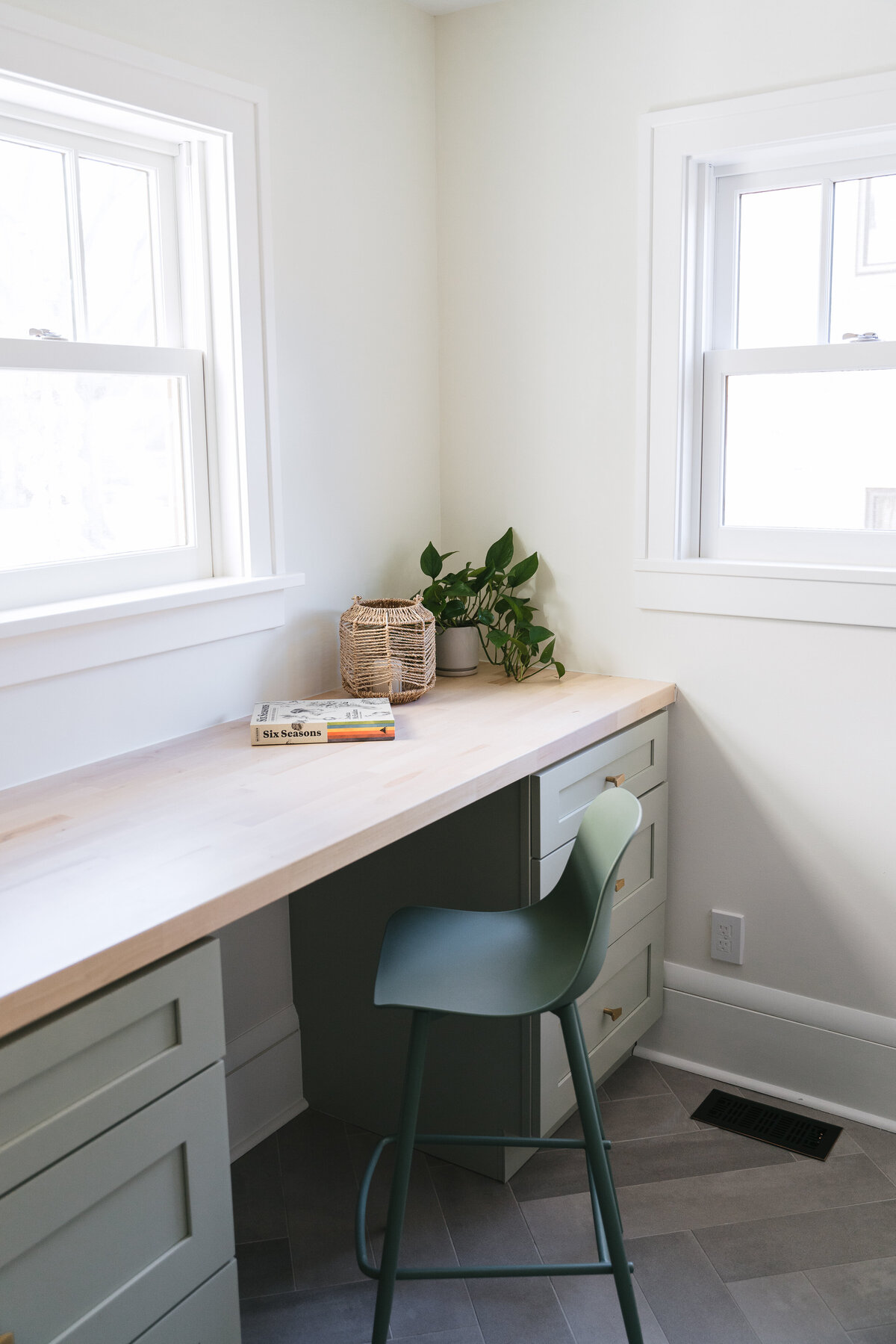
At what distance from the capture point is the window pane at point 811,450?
2.42 meters

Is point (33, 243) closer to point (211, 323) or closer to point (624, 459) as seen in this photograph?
point (211, 323)

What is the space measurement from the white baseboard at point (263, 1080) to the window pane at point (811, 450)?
1.57 m

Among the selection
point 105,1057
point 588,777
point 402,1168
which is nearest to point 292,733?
point 588,777

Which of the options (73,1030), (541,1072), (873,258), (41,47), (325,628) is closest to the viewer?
(73,1030)

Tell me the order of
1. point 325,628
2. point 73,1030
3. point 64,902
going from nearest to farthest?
1. point 73,1030
2. point 64,902
3. point 325,628

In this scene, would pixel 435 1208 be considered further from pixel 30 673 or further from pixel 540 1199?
pixel 30 673

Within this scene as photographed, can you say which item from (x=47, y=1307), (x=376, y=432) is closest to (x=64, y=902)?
(x=47, y=1307)

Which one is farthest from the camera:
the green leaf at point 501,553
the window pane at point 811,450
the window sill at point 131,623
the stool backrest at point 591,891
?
the green leaf at point 501,553

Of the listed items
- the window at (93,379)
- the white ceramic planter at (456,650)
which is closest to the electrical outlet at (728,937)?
the white ceramic planter at (456,650)

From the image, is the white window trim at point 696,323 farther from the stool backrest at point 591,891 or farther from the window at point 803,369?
the stool backrest at point 591,891

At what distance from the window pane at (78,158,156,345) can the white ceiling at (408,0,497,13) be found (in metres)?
0.97

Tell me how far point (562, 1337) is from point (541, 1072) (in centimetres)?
45

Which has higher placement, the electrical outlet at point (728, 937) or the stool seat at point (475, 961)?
the stool seat at point (475, 961)

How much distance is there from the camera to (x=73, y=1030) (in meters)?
1.25
